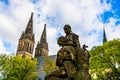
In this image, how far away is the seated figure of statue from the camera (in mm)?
6496

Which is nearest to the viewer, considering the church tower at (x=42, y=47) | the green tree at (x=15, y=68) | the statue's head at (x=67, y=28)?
the statue's head at (x=67, y=28)

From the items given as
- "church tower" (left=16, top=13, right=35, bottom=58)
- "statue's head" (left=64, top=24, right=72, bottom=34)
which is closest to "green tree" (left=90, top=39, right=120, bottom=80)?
"statue's head" (left=64, top=24, right=72, bottom=34)

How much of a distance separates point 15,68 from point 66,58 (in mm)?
27981

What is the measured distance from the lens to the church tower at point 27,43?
3167 inches

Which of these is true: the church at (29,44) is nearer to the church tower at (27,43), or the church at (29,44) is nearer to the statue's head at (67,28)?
the church tower at (27,43)

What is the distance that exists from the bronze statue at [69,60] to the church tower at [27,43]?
237 feet

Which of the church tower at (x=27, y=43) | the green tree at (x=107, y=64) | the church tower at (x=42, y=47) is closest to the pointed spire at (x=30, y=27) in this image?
the church tower at (x=27, y=43)

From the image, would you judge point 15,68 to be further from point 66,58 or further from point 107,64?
point 66,58

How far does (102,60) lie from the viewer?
26078mm

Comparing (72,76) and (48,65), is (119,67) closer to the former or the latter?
(48,65)

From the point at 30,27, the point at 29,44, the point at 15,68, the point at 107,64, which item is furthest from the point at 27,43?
the point at 107,64

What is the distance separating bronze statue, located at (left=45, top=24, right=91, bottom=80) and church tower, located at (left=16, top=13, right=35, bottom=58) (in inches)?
2842

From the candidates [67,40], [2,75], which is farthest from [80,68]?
[2,75]

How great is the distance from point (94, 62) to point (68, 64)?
19968mm
